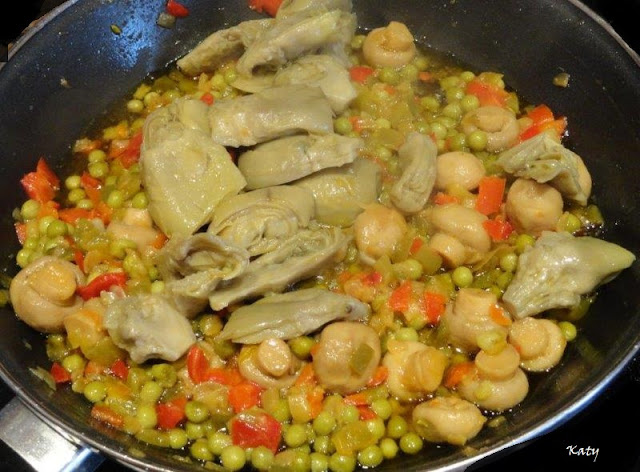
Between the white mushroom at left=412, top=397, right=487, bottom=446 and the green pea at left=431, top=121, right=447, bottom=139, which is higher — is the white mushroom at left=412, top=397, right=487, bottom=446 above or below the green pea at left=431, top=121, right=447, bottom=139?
below

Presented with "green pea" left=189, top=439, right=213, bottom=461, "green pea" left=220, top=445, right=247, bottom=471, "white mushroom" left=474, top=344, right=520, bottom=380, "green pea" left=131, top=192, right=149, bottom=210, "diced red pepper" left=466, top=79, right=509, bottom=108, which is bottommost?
"green pea" left=189, top=439, right=213, bottom=461

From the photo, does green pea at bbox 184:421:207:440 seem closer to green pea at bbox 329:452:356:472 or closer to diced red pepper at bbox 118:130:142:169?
green pea at bbox 329:452:356:472

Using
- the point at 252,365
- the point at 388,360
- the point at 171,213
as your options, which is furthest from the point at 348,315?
the point at 171,213

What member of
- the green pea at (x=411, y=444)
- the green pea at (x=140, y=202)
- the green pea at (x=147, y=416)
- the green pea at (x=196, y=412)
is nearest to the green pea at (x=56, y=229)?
the green pea at (x=140, y=202)

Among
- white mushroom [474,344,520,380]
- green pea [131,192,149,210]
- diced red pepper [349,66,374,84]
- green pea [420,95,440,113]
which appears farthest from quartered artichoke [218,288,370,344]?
diced red pepper [349,66,374,84]

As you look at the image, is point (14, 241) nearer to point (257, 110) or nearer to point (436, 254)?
point (257, 110)

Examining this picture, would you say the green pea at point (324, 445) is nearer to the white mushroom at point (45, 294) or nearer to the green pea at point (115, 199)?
the white mushroom at point (45, 294)

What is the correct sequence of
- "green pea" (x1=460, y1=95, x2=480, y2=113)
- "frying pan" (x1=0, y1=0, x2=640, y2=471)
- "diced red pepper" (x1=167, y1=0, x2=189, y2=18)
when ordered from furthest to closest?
"diced red pepper" (x1=167, y1=0, x2=189, y2=18) → "green pea" (x1=460, y1=95, x2=480, y2=113) → "frying pan" (x1=0, y1=0, x2=640, y2=471)
